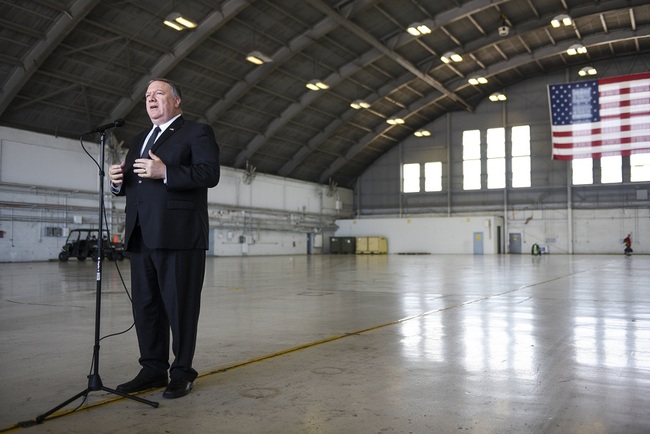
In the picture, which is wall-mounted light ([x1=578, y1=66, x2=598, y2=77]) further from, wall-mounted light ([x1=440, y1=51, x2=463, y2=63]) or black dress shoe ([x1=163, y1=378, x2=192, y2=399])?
black dress shoe ([x1=163, y1=378, x2=192, y2=399])

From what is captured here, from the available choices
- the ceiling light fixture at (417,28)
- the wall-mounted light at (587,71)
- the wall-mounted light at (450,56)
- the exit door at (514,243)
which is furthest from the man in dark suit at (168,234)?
the exit door at (514,243)

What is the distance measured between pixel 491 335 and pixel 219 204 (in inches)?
1389

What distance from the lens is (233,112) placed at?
35.9 metres

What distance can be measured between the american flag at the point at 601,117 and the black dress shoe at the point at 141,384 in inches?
1330

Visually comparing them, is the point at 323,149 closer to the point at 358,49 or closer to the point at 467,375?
the point at 358,49

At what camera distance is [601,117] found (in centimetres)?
3247

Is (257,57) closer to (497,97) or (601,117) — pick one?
(601,117)

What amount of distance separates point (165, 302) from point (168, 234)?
51cm

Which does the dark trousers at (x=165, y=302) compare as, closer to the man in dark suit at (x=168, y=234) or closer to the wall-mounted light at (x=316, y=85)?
the man in dark suit at (x=168, y=234)

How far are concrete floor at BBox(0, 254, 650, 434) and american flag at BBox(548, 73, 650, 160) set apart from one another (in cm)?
2628

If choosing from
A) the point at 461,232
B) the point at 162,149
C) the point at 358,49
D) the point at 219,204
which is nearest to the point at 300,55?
the point at 358,49

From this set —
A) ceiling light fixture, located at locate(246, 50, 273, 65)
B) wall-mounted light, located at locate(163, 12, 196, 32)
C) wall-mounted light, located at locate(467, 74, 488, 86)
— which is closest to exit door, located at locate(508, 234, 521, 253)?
wall-mounted light, located at locate(467, 74, 488, 86)

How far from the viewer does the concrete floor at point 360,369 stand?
3330mm

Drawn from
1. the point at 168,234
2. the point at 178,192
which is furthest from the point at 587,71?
the point at 168,234
